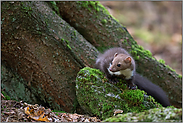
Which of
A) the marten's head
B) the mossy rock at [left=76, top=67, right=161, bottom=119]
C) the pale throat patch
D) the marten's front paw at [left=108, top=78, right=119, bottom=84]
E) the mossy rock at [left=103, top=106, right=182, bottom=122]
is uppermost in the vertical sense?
the marten's head

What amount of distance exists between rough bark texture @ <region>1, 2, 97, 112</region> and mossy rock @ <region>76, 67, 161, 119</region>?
0.49 meters

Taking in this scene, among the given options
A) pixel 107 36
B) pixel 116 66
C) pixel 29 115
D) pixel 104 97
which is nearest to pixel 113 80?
pixel 116 66

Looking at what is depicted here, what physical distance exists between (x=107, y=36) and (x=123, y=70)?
968 mm

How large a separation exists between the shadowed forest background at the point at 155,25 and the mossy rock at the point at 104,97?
6038 mm

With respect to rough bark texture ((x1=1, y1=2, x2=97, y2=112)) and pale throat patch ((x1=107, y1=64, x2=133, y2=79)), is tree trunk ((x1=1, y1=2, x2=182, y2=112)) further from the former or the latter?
pale throat patch ((x1=107, y1=64, x2=133, y2=79))

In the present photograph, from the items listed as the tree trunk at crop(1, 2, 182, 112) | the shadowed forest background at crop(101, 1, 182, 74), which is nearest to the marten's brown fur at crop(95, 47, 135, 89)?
the tree trunk at crop(1, 2, 182, 112)

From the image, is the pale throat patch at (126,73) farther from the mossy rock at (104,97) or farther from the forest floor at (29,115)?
the forest floor at (29,115)

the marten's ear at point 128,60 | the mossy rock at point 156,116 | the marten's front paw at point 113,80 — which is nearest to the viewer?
the mossy rock at point 156,116

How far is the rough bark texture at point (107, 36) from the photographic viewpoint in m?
4.30

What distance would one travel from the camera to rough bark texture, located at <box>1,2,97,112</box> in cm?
363

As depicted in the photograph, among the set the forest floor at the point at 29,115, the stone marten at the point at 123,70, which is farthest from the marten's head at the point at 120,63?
the forest floor at the point at 29,115

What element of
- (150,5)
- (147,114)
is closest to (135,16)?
(150,5)

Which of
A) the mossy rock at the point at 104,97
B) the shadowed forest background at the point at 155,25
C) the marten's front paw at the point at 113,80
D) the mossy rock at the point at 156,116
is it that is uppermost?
the shadowed forest background at the point at 155,25

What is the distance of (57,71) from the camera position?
378 centimetres
